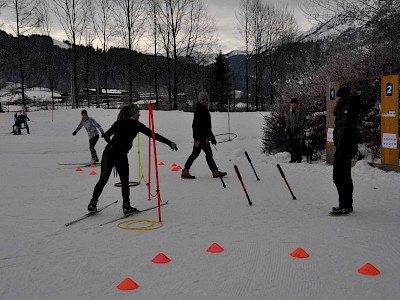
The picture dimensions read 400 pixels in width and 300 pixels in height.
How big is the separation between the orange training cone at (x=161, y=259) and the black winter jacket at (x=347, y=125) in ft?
11.1

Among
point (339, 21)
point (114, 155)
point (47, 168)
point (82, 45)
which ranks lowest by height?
point (47, 168)

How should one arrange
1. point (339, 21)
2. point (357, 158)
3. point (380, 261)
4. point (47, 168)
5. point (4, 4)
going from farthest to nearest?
point (4, 4) < point (339, 21) < point (47, 168) < point (357, 158) < point (380, 261)

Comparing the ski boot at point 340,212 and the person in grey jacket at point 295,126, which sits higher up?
the person in grey jacket at point 295,126

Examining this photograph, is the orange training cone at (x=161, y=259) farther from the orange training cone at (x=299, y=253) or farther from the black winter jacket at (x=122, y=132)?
the black winter jacket at (x=122, y=132)

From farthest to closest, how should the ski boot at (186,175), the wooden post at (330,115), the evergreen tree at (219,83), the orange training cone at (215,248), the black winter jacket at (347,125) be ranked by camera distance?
the evergreen tree at (219,83), the wooden post at (330,115), the ski boot at (186,175), the black winter jacket at (347,125), the orange training cone at (215,248)

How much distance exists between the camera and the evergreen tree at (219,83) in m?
53.4

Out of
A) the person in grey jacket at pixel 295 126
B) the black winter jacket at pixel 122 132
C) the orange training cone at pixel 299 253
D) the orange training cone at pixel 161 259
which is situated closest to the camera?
the orange training cone at pixel 161 259

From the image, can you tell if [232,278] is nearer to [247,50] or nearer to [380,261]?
[380,261]

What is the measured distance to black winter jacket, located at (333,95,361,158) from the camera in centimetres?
630

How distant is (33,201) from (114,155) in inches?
98.3

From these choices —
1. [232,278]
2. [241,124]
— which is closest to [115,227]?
[232,278]

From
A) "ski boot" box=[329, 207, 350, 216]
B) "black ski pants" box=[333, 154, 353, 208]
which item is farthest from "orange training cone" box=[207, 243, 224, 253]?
"black ski pants" box=[333, 154, 353, 208]

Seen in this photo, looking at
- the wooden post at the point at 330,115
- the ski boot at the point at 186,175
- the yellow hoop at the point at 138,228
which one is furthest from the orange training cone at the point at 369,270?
the wooden post at the point at 330,115

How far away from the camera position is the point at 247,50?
49750mm
